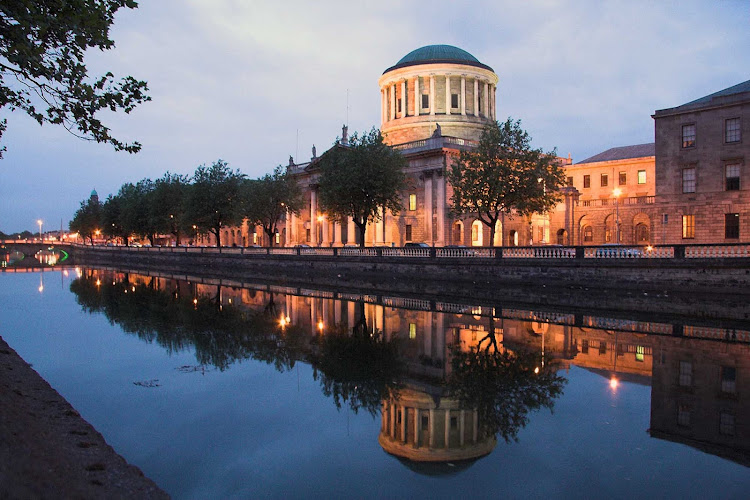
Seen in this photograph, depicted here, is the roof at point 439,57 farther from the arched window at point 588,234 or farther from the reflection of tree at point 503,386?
the reflection of tree at point 503,386

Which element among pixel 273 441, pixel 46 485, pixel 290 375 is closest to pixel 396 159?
pixel 290 375

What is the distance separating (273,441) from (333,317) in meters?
14.2

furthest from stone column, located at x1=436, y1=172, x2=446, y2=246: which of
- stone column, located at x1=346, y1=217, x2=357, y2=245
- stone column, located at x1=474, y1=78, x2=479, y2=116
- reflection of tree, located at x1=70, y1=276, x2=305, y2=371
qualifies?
reflection of tree, located at x1=70, y1=276, x2=305, y2=371

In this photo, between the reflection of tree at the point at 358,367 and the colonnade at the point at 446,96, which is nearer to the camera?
the reflection of tree at the point at 358,367

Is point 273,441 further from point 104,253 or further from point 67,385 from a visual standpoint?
point 104,253

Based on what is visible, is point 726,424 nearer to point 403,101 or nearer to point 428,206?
point 428,206

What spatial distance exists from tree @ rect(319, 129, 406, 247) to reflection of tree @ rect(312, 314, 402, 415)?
29790 millimetres

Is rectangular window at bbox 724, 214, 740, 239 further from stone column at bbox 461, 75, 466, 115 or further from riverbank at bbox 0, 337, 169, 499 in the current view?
riverbank at bbox 0, 337, 169, 499

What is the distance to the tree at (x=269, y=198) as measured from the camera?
2456 inches

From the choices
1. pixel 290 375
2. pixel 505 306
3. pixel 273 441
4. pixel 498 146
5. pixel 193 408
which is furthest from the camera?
pixel 498 146

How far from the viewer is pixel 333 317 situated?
22.9 meters

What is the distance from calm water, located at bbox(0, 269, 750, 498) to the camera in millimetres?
7336

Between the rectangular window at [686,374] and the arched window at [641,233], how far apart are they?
5017 cm

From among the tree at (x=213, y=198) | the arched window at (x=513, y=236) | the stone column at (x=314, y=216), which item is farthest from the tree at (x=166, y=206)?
the arched window at (x=513, y=236)
